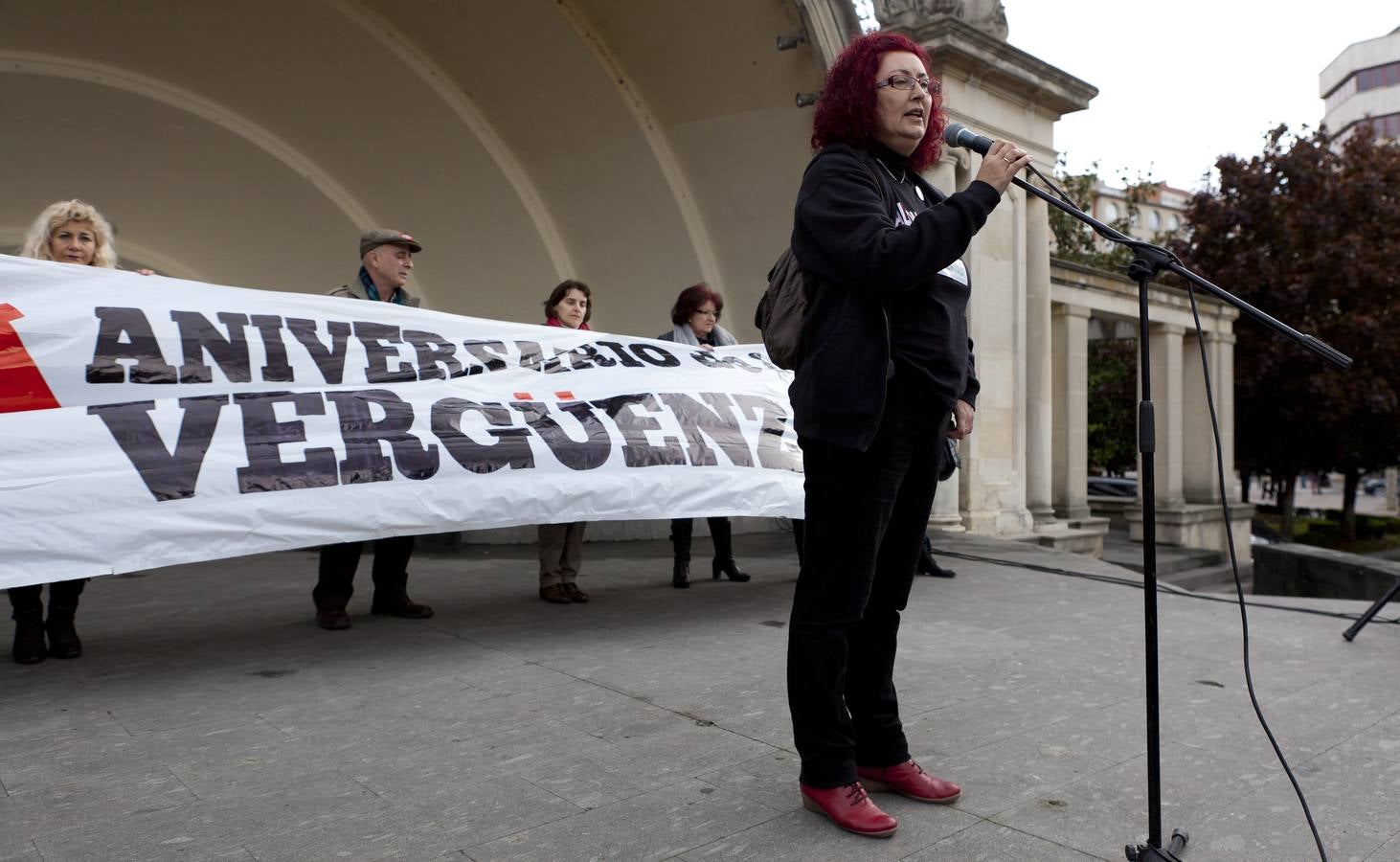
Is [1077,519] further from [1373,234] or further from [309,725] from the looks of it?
[1373,234]

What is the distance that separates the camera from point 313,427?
482 centimetres

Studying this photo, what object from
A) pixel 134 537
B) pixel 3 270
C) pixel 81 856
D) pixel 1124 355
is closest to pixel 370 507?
pixel 134 537

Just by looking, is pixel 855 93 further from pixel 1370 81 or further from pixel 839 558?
pixel 1370 81

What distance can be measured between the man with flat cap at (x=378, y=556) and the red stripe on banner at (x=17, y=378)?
4.80 feet

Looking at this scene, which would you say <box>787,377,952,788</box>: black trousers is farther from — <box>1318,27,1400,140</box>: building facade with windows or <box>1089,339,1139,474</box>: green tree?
<box>1318,27,1400,140</box>: building facade with windows

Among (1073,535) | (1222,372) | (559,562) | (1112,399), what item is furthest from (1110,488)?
(559,562)

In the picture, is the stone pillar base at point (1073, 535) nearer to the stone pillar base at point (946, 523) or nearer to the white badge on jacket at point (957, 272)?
the stone pillar base at point (946, 523)

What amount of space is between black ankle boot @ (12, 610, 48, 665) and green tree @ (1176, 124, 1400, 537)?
24.4 m

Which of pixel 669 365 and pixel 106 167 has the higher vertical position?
pixel 106 167

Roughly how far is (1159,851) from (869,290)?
4.74 feet

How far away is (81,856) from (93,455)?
7.41ft

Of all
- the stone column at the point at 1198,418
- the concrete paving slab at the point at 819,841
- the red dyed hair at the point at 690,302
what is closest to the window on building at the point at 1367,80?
the stone column at the point at 1198,418

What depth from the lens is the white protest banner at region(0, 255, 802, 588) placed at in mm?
4195

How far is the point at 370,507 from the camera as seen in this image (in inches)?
187
